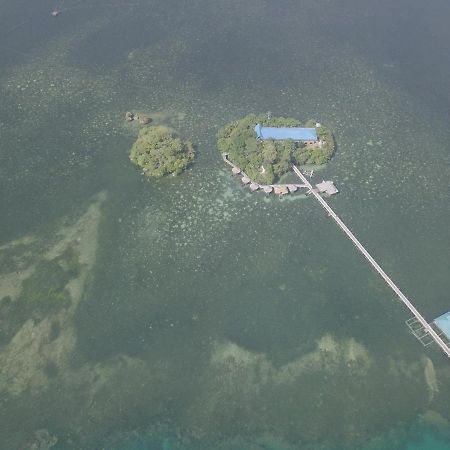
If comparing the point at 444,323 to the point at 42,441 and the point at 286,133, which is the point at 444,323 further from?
the point at 42,441

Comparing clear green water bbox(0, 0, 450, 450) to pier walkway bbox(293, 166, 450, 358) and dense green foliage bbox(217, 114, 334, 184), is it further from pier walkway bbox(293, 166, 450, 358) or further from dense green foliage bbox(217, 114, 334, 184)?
dense green foliage bbox(217, 114, 334, 184)

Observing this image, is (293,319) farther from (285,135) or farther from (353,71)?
(353,71)

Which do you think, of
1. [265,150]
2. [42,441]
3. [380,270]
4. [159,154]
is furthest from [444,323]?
[42,441]

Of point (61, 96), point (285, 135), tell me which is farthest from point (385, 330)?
point (61, 96)

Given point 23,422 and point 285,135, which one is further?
point 285,135

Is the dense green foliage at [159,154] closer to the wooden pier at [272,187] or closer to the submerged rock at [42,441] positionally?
the wooden pier at [272,187]

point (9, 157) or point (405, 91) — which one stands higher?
point (405, 91)
